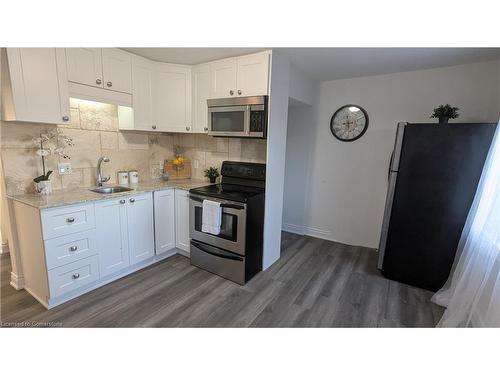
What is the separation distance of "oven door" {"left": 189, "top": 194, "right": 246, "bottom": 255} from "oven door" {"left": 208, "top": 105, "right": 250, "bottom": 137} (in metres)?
0.79

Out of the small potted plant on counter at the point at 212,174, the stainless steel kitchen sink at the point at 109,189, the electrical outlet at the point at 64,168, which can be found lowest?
the stainless steel kitchen sink at the point at 109,189

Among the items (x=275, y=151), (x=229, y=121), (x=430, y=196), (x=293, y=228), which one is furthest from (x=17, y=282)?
(x=430, y=196)

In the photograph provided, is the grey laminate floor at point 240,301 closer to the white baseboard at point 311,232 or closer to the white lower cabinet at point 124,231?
the white lower cabinet at point 124,231

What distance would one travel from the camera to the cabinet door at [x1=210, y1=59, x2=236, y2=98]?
2.66 meters

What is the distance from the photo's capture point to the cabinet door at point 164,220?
2814 millimetres

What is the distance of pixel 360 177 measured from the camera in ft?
11.3

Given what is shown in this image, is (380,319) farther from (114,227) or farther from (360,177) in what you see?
(114,227)

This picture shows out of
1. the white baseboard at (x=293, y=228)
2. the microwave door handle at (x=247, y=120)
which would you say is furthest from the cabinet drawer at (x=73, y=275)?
the white baseboard at (x=293, y=228)

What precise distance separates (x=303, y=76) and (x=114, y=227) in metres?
2.92

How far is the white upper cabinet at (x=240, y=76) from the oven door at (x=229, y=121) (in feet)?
0.53

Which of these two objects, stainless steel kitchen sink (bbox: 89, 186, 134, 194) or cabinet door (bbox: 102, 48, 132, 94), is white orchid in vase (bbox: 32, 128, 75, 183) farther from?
cabinet door (bbox: 102, 48, 132, 94)

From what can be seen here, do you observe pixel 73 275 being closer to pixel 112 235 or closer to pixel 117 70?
pixel 112 235

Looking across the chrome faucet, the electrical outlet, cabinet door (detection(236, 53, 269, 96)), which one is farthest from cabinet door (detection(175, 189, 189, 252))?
cabinet door (detection(236, 53, 269, 96))

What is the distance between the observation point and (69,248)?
2092 millimetres
